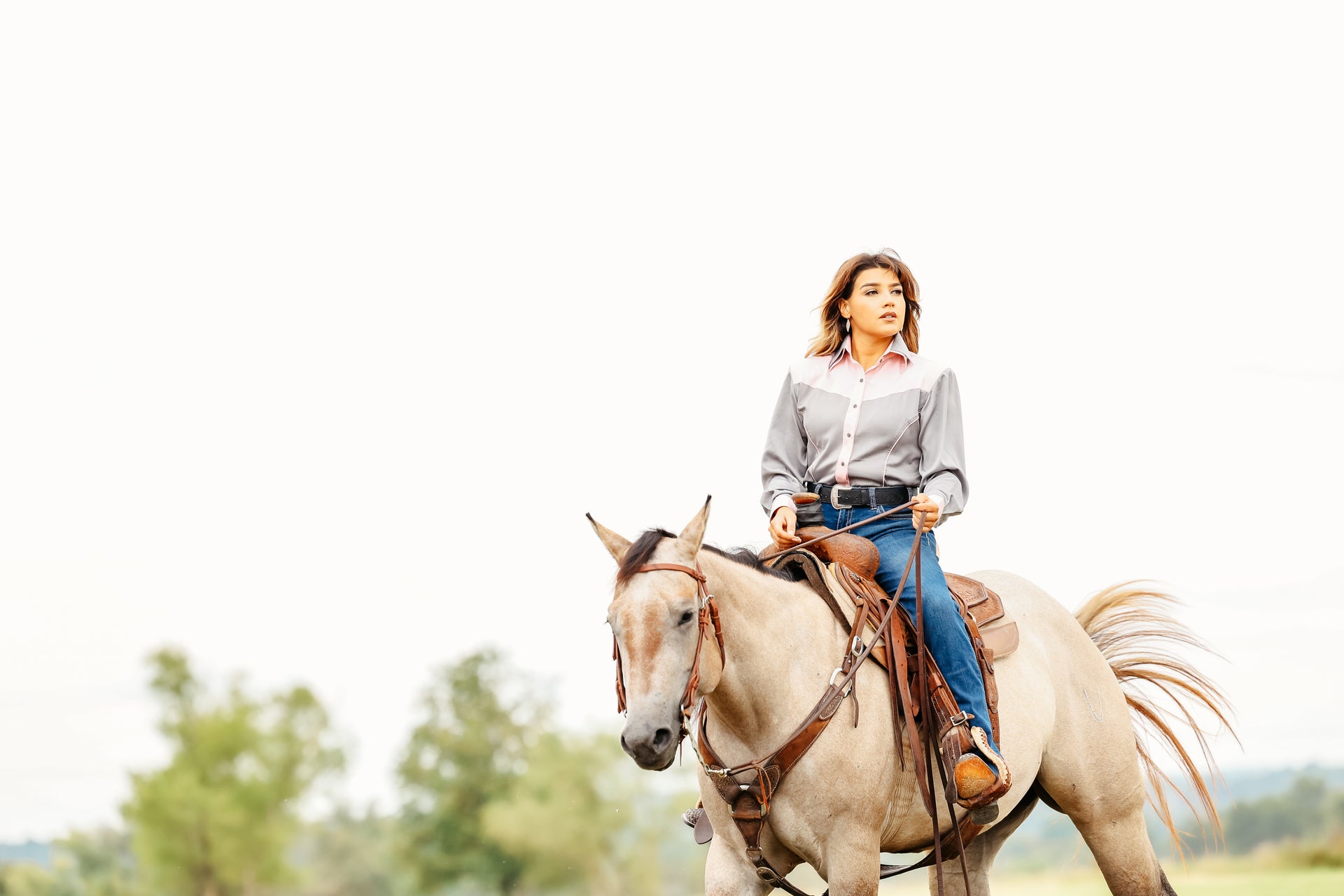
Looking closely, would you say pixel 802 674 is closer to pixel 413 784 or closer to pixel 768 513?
pixel 768 513

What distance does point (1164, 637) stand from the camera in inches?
266

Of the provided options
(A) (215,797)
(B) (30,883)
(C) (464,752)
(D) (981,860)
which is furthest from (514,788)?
(D) (981,860)

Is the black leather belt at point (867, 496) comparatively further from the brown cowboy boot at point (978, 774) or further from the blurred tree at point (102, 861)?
the blurred tree at point (102, 861)

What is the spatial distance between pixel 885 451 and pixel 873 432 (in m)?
0.10

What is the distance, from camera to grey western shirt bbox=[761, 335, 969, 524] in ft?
16.5

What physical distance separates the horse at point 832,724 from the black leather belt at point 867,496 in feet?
1.72

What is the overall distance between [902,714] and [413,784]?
53.6 feet

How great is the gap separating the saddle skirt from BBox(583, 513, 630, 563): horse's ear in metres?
0.98

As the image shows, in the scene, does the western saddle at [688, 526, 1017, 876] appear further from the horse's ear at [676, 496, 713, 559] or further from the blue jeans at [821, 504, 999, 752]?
the horse's ear at [676, 496, 713, 559]

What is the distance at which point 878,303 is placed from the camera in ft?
17.1

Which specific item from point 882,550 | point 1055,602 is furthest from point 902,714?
point 1055,602

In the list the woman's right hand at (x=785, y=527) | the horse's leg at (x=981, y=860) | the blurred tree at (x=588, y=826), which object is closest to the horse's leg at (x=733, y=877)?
the woman's right hand at (x=785, y=527)

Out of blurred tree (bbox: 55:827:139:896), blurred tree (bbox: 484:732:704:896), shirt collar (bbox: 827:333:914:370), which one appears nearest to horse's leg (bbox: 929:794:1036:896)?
shirt collar (bbox: 827:333:914:370)

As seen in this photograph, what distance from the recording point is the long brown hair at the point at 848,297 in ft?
17.5
